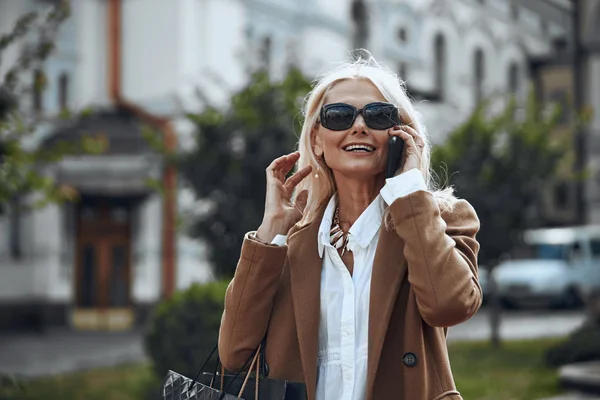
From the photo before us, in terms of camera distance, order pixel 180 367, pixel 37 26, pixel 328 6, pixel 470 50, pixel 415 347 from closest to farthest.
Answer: pixel 415 347 < pixel 37 26 < pixel 180 367 < pixel 328 6 < pixel 470 50

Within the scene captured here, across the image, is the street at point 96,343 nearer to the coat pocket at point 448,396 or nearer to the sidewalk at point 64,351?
the sidewalk at point 64,351

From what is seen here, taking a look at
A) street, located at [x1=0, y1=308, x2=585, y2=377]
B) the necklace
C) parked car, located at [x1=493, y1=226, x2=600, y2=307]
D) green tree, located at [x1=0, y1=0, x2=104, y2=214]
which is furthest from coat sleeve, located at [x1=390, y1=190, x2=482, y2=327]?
parked car, located at [x1=493, y1=226, x2=600, y2=307]

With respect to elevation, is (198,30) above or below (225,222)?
above

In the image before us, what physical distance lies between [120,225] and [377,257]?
2496 centimetres

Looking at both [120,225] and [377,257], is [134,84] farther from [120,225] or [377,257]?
[377,257]

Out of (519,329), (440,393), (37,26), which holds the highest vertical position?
(37,26)

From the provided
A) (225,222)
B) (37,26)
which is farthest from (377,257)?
(225,222)

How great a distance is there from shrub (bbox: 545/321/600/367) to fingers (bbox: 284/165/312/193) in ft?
35.9

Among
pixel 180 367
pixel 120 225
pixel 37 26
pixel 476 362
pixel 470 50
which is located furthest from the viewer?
pixel 470 50

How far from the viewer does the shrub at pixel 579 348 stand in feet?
45.3

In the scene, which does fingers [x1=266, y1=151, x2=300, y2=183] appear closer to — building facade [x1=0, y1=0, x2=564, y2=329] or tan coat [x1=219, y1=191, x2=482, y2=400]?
tan coat [x1=219, y1=191, x2=482, y2=400]

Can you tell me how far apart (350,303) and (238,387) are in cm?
38

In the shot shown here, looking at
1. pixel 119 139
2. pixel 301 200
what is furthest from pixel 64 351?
pixel 301 200

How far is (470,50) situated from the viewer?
119ft
